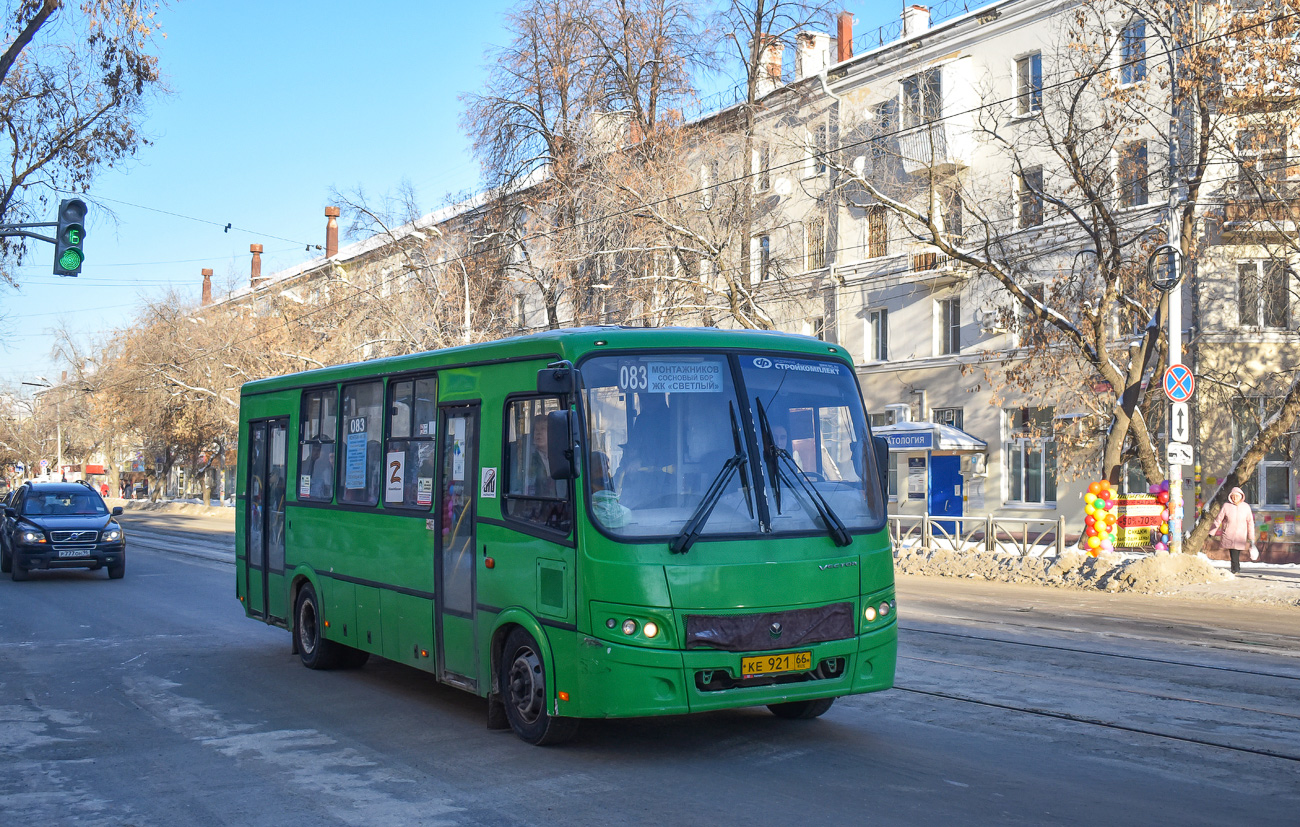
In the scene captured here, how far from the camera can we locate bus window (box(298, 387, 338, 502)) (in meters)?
10.7

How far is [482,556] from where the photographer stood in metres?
7.93

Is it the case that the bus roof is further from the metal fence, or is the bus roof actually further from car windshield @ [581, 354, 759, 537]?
the metal fence

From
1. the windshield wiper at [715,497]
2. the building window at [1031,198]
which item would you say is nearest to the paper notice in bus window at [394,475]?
the windshield wiper at [715,497]

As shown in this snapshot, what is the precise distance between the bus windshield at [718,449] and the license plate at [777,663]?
Answer: 735 millimetres

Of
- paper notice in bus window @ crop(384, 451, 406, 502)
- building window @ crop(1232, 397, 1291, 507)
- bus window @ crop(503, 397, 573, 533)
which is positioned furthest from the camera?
building window @ crop(1232, 397, 1291, 507)

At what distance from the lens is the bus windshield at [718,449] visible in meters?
6.95

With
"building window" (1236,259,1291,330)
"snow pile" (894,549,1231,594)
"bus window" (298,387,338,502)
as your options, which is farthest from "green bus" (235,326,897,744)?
"building window" (1236,259,1291,330)

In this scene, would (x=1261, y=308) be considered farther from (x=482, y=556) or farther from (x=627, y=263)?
(x=482, y=556)

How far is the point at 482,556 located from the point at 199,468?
64.0 m

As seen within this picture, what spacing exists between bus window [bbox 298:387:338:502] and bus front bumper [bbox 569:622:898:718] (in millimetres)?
4507

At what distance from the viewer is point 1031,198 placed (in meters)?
27.8

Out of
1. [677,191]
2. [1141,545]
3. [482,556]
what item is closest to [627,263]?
[677,191]

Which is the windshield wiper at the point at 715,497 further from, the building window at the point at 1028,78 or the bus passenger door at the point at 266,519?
the building window at the point at 1028,78

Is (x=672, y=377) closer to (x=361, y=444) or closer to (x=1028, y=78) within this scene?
(x=361, y=444)
